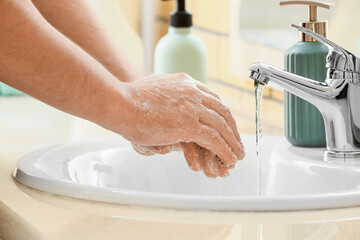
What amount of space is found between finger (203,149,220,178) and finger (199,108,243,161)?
0.11 feet

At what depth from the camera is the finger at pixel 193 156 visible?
105 centimetres

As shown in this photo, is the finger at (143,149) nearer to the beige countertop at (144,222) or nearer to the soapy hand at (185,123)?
the soapy hand at (185,123)

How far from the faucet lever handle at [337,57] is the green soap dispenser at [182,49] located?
46 cm

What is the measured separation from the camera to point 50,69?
2.79 ft

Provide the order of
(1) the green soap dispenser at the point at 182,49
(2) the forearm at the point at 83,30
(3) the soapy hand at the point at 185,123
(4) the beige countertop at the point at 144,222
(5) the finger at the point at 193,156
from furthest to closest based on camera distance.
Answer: (1) the green soap dispenser at the point at 182,49
(2) the forearm at the point at 83,30
(5) the finger at the point at 193,156
(3) the soapy hand at the point at 185,123
(4) the beige countertop at the point at 144,222

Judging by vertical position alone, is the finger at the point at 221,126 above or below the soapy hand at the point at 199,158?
above

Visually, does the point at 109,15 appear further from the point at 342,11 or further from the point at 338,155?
the point at 338,155

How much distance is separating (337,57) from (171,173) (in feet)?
1.09

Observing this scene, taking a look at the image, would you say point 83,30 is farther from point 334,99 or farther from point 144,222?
point 144,222

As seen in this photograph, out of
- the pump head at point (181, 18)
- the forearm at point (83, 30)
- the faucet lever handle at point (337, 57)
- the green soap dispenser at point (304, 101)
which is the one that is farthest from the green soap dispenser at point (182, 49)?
the faucet lever handle at point (337, 57)

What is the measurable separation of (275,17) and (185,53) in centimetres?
21

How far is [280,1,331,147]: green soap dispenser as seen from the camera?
1110mm

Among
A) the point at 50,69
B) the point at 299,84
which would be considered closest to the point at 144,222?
the point at 50,69

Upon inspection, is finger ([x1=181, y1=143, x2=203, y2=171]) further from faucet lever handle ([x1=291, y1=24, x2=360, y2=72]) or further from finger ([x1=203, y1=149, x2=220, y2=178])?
faucet lever handle ([x1=291, y1=24, x2=360, y2=72])
